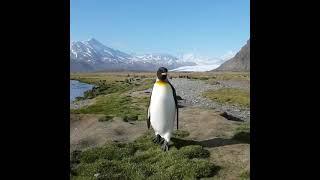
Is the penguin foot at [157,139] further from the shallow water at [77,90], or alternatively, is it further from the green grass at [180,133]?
the shallow water at [77,90]

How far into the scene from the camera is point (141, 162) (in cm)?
1273

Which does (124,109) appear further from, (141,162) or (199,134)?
(141,162)

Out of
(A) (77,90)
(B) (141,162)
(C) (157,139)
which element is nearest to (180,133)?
→ (C) (157,139)

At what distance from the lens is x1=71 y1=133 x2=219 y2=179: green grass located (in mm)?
11383

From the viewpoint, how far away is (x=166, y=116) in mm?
14414

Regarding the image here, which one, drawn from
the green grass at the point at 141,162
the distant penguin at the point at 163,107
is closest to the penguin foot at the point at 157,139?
the green grass at the point at 141,162

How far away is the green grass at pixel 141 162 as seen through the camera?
1138cm

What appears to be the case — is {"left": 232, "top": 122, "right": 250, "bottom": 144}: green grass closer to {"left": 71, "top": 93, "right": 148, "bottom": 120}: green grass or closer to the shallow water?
{"left": 71, "top": 93, "right": 148, "bottom": 120}: green grass

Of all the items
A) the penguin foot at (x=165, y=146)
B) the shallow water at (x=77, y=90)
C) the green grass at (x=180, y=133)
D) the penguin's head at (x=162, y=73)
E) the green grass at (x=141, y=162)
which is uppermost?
the penguin's head at (x=162, y=73)
